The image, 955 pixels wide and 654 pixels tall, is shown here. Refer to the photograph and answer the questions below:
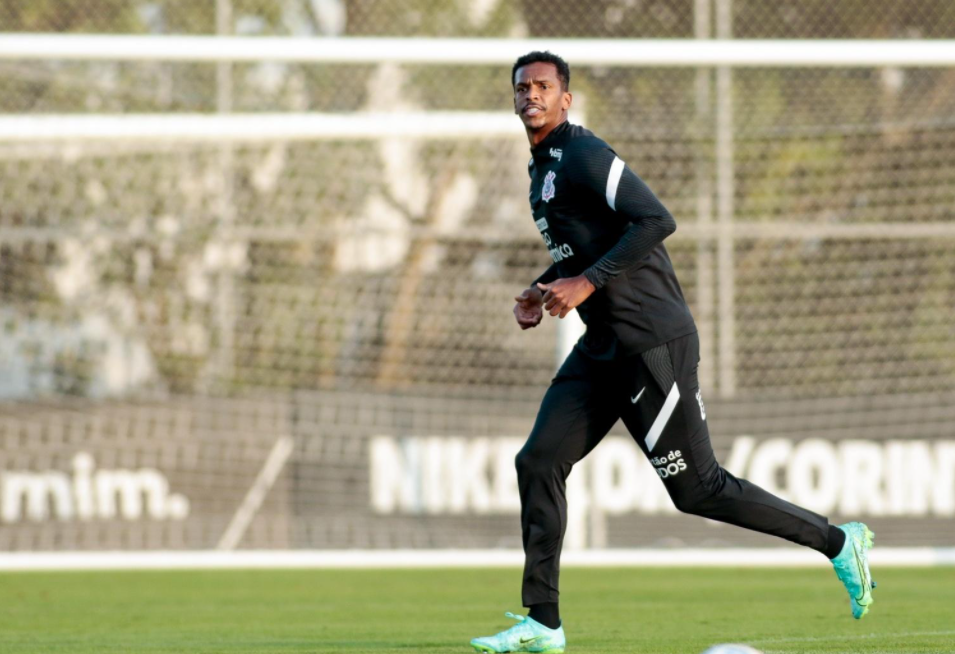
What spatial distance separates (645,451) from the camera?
577cm

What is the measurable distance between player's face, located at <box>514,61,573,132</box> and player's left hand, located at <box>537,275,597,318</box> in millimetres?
683

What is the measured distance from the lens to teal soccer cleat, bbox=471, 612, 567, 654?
5.60m

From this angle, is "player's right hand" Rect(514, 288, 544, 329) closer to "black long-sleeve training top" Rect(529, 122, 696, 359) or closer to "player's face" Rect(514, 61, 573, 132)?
"black long-sleeve training top" Rect(529, 122, 696, 359)

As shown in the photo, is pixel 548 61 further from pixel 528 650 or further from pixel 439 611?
pixel 439 611

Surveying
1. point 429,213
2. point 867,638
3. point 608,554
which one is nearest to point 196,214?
point 429,213

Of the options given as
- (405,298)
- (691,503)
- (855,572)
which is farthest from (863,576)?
(405,298)

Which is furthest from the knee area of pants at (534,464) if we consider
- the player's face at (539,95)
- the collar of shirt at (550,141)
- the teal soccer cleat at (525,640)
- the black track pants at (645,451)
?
the player's face at (539,95)

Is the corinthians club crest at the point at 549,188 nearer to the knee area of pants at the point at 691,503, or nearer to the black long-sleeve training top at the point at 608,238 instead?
the black long-sleeve training top at the point at 608,238

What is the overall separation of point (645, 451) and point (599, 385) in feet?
1.01

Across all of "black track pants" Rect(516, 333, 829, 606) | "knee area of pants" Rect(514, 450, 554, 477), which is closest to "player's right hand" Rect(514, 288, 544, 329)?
"black track pants" Rect(516, 333, 829, 606)

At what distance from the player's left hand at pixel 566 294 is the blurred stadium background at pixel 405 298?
585cm

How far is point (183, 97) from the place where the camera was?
42.3 ft

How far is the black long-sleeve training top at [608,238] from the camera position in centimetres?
552

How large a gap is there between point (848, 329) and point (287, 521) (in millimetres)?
4859
